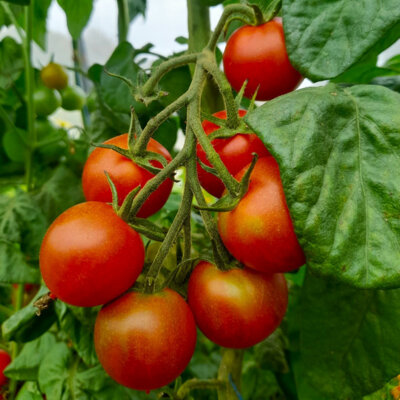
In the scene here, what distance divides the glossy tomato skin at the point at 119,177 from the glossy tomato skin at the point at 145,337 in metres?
0.10

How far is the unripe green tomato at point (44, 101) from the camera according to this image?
0.94 meters

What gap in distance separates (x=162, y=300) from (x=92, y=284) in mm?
68

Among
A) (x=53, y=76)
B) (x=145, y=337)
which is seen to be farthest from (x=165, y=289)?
(x=53, y=76)

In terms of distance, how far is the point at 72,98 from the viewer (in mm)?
1026

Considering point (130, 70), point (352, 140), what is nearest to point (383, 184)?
point (352, 140)

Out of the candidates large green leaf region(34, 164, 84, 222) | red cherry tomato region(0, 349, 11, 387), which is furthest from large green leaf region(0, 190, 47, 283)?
red cherry tomato region(0, 349, 11, 387)

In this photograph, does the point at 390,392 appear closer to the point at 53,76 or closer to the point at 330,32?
the point at 330,32

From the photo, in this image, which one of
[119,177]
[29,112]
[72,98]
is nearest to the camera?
[119,177]

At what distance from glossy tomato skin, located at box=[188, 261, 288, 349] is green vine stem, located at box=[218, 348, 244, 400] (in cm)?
17

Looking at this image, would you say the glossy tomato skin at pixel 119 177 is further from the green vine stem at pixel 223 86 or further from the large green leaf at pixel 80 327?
the large green leaf at pixel 80 327

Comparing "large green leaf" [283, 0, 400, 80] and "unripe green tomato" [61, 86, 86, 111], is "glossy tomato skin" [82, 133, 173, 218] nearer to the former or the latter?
"large green leaf" [283, 0, 400, 80]

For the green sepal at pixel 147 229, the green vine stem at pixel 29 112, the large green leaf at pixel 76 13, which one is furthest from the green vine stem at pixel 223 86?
the green vine stem at pixel 29 112

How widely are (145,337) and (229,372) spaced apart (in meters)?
0.25

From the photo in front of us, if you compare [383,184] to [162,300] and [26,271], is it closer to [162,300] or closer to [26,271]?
[162,300]
